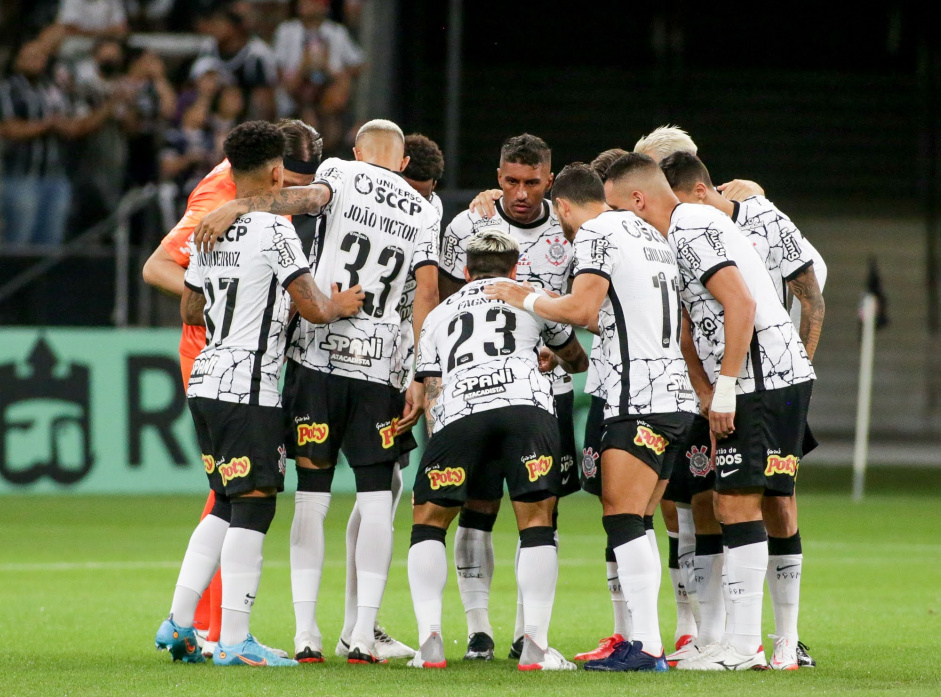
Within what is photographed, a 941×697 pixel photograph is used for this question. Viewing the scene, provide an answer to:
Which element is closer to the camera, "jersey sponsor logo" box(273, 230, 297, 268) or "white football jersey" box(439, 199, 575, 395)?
"jersey sponsor logo" box(273, 230, 297, 268)

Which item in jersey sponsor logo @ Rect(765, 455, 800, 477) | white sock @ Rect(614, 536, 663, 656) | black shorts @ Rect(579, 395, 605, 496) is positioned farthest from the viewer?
black shorts @ Rect(579, 395, 605, 496)

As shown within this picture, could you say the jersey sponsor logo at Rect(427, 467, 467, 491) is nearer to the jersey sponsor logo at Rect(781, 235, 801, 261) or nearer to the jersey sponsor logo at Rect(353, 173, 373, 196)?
the jersey sponsor logo at Rect(353, 173, 373, 196)

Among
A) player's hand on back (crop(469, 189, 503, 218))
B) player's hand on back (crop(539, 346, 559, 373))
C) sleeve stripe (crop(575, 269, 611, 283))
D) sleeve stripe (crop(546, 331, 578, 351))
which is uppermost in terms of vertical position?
player's hand on back (crop(469, 189, 503, 218))

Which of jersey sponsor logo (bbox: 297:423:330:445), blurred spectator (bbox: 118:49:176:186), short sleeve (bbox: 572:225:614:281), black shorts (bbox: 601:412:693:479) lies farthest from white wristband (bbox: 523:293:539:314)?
blurred spectator (bbox: 118:49:176:186)

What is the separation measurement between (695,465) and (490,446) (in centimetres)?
108

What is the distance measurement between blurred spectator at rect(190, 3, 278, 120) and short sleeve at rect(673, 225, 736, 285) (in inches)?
437

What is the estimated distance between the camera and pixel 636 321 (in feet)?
19.9

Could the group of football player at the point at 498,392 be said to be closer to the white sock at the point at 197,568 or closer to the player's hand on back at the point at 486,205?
the white sock at the point at 197,568

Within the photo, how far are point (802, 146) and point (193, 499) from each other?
12889 millimetres

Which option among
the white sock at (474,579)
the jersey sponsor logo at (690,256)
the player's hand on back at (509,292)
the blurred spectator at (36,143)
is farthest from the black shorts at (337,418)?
the blurred spectator at (36,143)

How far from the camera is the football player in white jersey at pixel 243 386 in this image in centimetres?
602

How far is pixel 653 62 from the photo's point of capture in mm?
23078

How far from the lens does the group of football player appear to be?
6031 millimetres

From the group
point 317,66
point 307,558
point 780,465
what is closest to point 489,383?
point 307,558
